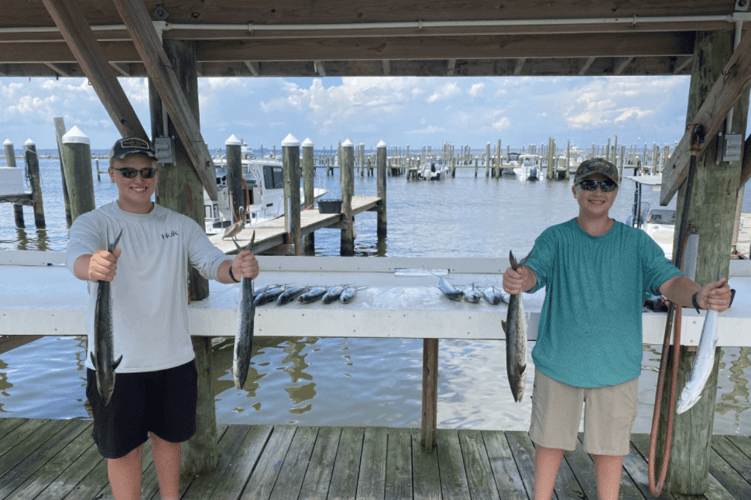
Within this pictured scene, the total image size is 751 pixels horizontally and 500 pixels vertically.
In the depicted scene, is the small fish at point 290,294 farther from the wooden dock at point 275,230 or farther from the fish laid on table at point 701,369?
the wooden dock at point 275,230

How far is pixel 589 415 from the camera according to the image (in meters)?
2.40

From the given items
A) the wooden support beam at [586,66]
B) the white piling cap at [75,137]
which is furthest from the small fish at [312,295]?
the white piling cap at [75,137]

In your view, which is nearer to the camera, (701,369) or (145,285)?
(701,369)

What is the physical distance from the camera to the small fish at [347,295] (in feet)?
10.9

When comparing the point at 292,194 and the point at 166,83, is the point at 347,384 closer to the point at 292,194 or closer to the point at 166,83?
the point at 166,83

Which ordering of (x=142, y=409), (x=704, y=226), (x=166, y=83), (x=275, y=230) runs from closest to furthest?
(x=142, y=409)
(x=166, y=83)
(x=704, y=226)
(x=275, y=230)

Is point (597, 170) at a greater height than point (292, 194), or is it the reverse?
point (597, 170)

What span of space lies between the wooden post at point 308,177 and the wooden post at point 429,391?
11.4 meters

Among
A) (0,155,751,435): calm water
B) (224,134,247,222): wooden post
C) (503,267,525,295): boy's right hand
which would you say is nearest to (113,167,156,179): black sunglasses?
(503,267,525,295): boy's right hand

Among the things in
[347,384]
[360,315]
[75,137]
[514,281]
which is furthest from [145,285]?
[75,137]

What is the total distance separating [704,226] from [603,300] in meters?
1.28

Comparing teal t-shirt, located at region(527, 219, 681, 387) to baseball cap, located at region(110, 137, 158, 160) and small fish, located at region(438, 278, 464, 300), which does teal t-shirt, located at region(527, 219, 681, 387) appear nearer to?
small fish, located at region(438, 278, 464, 300)

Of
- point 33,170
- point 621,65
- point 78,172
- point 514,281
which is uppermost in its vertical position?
point 621,65

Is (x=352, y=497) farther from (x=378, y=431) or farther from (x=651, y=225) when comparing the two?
(x=651, y=225)
